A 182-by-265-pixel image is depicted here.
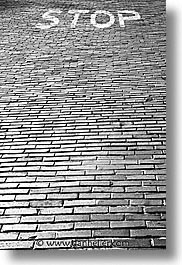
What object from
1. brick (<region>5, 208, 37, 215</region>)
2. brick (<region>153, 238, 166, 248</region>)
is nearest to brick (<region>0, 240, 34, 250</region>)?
brick (<region>5, 208, 37, 215</region>)

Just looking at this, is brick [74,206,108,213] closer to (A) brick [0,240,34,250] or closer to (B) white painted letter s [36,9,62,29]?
(A) brick [0,240,34,250]

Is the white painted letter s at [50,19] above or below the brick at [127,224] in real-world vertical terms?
above

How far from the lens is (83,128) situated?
10.5 ft

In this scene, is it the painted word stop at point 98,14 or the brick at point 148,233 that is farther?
the painted word stop at point 98,14

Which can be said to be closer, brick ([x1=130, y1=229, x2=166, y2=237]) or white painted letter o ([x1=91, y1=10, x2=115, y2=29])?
brick ([x1=130, y1=229, x2=166, y2=237])

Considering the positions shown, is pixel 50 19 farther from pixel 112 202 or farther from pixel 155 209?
pixel 155 209

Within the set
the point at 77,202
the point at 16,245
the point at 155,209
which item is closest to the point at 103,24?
the point at 77,202

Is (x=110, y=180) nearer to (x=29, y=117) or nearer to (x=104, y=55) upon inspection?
(x=29, y=117)

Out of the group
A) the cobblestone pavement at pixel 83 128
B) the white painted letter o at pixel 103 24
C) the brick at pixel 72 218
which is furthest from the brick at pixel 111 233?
the white painted letter o at pixel 103 24

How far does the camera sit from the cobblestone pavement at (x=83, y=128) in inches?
91.9

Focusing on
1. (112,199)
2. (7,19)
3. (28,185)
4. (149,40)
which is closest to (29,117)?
(28,185)

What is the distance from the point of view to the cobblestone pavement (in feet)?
7.66

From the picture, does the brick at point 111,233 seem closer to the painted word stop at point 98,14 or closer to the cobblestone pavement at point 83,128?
the cobblestone pavement at point 83,128

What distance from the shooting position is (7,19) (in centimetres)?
543
